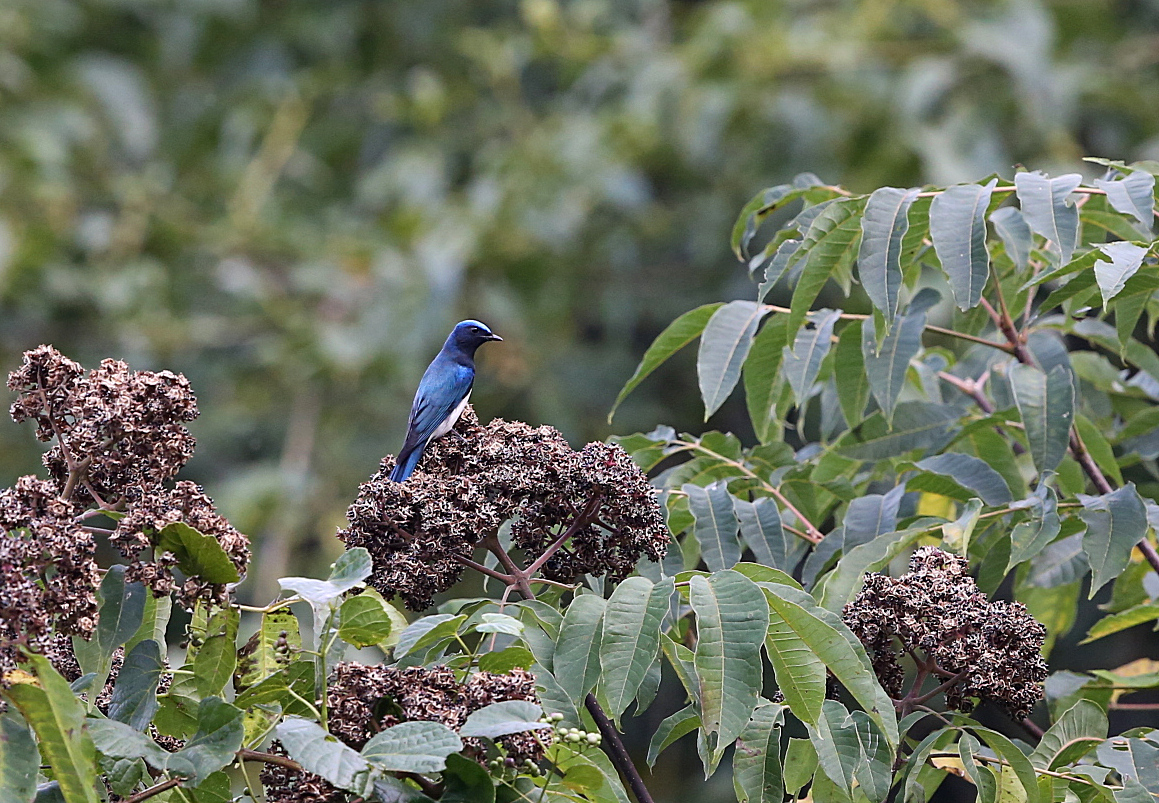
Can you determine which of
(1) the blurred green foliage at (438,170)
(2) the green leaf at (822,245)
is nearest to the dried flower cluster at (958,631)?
(2) the green leaf at (822,245)

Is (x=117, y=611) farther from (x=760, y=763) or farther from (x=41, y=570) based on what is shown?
(x=760, y=763)

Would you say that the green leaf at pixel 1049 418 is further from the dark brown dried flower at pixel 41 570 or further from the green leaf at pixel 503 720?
the dark brown dried flower at pixel 41 570

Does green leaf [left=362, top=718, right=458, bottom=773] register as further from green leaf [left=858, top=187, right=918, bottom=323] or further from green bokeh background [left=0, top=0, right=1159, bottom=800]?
green bokeh background [left=0, top=0, right=1159, bottom=800]

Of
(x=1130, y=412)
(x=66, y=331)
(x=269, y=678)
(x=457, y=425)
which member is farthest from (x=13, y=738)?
(x=66, y=331)

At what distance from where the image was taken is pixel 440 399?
2988 mm

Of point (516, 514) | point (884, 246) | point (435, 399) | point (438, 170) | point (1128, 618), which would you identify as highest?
point (438, 170)

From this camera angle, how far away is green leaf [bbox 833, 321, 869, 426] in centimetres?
279

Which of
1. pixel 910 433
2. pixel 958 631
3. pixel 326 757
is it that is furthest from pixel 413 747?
pixel 910 433

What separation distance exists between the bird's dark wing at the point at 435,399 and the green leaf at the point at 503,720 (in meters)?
1.16

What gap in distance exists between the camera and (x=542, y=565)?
217 centimetres

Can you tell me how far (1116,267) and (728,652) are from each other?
3.18 ft

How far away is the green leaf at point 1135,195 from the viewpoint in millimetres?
2316

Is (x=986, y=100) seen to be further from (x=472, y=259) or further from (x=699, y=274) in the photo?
(x=472, y=259)

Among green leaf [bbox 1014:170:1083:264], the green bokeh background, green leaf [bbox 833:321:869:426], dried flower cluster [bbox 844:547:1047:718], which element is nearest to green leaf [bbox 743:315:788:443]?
green leaf [bbox 833:321:869:426]
